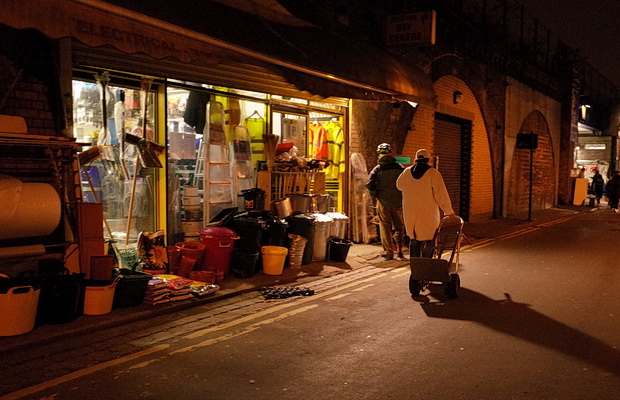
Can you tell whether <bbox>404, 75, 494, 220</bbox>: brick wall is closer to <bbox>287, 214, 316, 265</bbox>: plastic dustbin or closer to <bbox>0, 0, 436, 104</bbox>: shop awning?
<bbox>0, 0, 436, 104</bbox>: shop awning

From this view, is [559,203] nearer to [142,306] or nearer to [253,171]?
[253,171]

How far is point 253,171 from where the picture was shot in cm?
1158

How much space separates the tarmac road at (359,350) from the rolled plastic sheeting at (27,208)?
1.54 metres

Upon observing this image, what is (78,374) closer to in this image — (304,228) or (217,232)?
(217,232)

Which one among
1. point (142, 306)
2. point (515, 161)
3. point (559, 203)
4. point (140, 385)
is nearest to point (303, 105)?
point (142, 306)

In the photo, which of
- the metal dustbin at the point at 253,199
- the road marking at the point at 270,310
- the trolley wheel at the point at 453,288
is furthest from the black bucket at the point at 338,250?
the trolley wheel at the point at 453,288

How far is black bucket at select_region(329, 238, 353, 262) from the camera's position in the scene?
11078 millimetres

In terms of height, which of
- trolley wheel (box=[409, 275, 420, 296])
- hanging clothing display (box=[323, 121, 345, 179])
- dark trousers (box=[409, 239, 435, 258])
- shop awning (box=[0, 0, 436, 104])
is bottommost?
trolley wheel (box=[409, 275, 420, 296])

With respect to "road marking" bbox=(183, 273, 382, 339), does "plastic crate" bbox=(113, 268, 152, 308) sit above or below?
above

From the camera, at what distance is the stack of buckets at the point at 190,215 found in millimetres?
9984

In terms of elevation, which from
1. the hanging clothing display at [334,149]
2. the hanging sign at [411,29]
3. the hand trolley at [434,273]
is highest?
the hanging sign at [411,29]

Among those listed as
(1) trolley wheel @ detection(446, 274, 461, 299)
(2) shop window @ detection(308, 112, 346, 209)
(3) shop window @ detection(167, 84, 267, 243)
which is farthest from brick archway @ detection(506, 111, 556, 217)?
(1) trolley wheel @ detection(446, 274, 461, 299)

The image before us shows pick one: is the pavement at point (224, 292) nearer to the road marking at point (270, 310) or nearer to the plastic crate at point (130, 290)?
the plastic crate at point (130, 290)

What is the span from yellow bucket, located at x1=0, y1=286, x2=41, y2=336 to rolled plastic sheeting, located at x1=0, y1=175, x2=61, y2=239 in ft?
2.82
